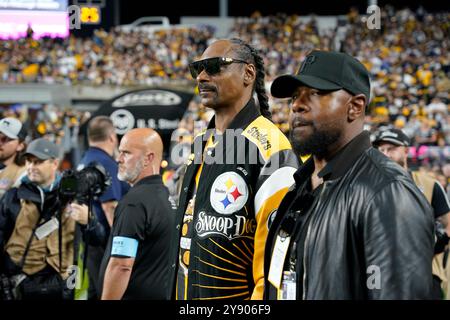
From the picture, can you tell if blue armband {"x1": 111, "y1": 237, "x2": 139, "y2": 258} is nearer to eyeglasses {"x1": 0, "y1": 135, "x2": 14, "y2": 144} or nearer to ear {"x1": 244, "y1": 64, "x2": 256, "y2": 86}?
ear {"x1": 244, "y1": 64, "x2": 256, "y2": 86}

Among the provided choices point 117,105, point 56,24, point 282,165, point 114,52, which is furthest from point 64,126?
point 282,165

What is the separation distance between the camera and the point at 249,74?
3518 mm

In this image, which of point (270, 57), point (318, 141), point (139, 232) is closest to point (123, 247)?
point (139, 232)

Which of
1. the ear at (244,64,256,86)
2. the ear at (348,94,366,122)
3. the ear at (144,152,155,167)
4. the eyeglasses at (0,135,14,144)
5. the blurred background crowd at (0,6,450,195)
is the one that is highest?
the blurred background crowd at (0,6,450,195)

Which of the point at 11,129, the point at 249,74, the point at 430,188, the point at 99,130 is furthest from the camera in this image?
the point at 99,130

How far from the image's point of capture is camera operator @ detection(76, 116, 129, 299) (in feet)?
18.2

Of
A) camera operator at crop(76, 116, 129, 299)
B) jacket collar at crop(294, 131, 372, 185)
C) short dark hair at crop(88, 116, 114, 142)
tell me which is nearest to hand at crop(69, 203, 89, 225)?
camera operator at crop(76, 116, 129, 299)

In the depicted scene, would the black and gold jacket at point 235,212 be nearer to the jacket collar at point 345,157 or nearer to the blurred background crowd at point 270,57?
the jacket collar at point 345,157

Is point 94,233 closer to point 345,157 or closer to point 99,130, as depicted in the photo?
point 99,130

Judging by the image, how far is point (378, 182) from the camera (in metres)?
2.21

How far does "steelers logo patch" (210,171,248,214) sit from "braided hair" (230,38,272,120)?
2.02 feet

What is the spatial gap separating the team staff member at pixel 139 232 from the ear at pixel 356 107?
2.12 metres

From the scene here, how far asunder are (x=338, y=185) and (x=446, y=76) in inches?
790

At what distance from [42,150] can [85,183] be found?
25.1 inches
